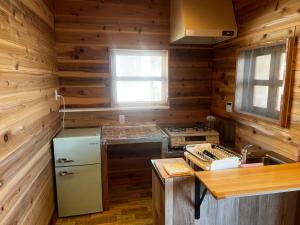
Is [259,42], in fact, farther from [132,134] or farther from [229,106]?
[132,134]

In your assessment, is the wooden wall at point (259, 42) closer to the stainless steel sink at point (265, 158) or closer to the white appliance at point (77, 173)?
the stainless steel sink at point (265, 158)

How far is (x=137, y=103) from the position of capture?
125 inches

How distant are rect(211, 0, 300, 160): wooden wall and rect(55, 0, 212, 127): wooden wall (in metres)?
0.51

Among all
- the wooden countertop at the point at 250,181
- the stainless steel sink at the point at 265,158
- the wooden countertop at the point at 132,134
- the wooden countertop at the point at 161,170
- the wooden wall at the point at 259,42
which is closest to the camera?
the wooden countertop at the point at 250,181

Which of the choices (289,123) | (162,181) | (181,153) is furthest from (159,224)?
(289,123)

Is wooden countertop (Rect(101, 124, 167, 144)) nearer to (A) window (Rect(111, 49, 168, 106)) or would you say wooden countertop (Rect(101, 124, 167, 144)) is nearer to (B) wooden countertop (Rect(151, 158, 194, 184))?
(A) window (Rect(111, 49, 168, 106))

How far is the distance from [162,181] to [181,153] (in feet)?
3.91

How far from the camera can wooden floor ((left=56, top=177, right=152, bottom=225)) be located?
243 cm

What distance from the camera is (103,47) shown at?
2.93 metres

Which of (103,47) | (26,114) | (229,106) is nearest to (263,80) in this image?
(229,106)

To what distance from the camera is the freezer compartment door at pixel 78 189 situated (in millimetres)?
2436

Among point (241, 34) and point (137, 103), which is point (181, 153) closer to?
point (137, 103)

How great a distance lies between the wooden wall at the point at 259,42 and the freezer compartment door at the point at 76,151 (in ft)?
5.36

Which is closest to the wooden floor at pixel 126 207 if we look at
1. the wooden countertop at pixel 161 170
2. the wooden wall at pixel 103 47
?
the wooden wall at pixel 103 47
